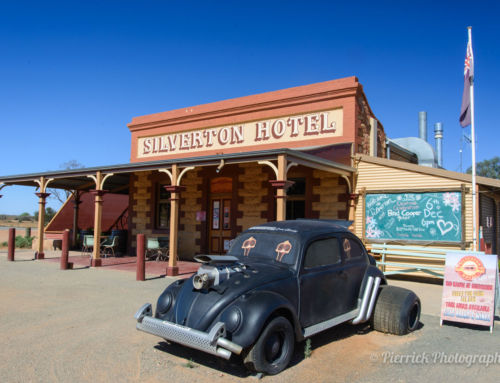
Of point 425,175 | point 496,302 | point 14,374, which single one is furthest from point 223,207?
point 14,374

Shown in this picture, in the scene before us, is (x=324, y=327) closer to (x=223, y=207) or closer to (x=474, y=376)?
(x=474, y=376)

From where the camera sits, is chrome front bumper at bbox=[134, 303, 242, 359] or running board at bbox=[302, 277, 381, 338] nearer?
chrome front bumper at bbox=[134, 303, 242, 359]

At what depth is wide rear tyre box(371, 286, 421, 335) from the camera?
563 centimetres

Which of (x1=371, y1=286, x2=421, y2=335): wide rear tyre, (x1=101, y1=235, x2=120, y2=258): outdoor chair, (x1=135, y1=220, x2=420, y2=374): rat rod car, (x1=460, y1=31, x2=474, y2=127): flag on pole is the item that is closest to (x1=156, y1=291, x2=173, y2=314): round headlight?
(x1=135, y1=220, x2=420, y2=374): rat rod car

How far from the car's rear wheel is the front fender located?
0.09 meters

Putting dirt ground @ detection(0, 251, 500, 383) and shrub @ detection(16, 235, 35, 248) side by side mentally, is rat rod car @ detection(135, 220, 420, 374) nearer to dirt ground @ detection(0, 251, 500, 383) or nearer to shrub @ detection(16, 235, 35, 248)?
dirt ground @ detection(0, 251, 500, 383)

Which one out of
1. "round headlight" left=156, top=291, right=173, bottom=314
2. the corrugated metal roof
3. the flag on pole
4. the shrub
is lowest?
the shrub

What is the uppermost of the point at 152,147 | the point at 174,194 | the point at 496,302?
the point at 152,147

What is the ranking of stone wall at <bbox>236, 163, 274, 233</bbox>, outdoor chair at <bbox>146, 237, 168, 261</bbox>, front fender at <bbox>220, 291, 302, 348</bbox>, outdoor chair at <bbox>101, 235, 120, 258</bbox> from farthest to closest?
outdoor chair at <bbox>101, 235, 120, 258</bbox> < outdoor chair at <bbox>146, 237, 168, 261</bbox> < stone wall at <bbox>236, 163, 274, 233</bbox> < front fender at <bbox>220, 291, 302, 348</bbox>

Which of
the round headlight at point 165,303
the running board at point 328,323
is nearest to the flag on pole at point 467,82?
the running board at point 328,323

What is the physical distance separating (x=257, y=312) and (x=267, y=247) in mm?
1294

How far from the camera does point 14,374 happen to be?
4184mm

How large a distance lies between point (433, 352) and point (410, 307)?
0.80 m

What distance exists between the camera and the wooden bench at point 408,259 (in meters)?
10.1
